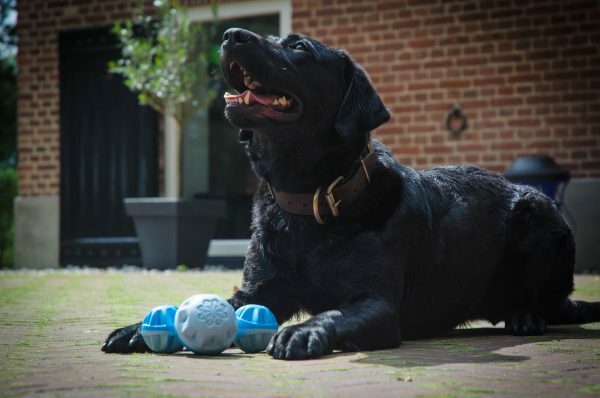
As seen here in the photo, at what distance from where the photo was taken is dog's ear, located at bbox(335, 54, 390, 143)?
391 cm

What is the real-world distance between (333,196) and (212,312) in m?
0.77

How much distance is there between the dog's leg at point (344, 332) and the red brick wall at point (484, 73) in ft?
21.4

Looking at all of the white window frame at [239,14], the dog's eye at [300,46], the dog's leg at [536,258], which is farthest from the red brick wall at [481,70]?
the dog's eye at [300,46]

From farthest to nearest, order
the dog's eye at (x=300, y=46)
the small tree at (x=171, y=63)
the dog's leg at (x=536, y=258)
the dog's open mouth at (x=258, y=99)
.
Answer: the small tree at (x=171, y=63)
the dog's leg at (x=536, y=258)
the dog's eye at (x=300, y=46)
the dog's open mouth at (x=258, y=99)

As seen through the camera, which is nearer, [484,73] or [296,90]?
[296,90]

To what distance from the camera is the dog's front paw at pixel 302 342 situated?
3.21 m

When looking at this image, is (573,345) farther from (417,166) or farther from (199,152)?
(199,152)

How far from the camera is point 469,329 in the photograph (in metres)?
4.66

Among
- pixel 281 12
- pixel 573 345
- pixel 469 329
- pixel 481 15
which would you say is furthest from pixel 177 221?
pixel 573 345

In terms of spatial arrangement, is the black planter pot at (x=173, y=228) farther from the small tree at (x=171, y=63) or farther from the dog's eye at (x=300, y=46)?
the dog's eye at (x=300, y=46)

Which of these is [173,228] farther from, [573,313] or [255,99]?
[255,99]

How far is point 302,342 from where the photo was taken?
3238 millimetres

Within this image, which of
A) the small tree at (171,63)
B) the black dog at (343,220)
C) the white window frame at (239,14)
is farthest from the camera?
the white window frame at (239,14)

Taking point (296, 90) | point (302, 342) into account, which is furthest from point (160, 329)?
point (296, 90)
